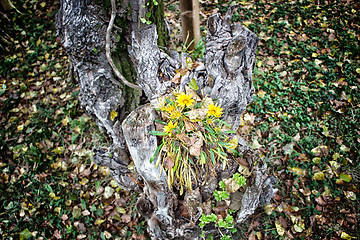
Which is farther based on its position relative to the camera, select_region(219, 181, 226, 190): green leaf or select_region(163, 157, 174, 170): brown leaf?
select_region(219, 181, 226, 190): green leaf

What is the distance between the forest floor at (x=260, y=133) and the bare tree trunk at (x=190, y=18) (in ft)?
2.64

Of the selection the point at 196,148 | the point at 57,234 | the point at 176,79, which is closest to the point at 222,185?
the point at 196,148

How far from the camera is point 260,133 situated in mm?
2957

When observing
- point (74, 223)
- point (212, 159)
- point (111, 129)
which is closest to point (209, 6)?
point (111, 129)

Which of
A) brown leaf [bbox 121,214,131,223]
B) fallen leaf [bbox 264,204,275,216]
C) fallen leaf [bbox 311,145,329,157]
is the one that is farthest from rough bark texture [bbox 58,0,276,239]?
fallen leaf [bbox 311,145,329,157]

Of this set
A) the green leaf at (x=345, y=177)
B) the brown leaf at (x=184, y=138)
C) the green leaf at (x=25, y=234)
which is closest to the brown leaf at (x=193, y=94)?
the brown leaf at (x=184, y=138)

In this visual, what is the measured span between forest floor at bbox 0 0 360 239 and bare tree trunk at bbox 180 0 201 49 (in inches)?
→ 31.7

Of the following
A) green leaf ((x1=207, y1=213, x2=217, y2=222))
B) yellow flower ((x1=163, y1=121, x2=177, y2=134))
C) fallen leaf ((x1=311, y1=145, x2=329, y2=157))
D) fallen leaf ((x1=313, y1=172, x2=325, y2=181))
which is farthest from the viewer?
fallen leaf ((x1=311, y1=145, x2=329, y2=157))

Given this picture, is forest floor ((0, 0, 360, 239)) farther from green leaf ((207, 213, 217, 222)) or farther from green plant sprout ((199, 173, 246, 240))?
green leaf ((207, 213, 217, 222))

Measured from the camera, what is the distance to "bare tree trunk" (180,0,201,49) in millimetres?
2680

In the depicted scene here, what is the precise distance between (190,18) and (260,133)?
1.76 m

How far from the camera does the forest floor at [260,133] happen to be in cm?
Answer: 249

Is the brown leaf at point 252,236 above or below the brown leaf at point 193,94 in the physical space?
below

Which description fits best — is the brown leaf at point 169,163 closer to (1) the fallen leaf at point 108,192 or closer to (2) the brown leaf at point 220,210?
(2) the brown leaf at point 220,210
